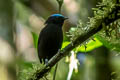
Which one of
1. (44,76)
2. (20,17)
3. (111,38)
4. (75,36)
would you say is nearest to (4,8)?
(44,76)

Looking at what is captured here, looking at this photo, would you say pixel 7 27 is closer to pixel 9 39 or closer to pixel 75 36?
pixel 9 39

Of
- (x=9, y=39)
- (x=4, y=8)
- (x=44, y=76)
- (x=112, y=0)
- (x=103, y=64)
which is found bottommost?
(x=103, y=64)

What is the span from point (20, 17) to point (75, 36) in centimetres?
517

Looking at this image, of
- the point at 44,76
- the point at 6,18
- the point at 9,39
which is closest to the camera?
the point at 44,76

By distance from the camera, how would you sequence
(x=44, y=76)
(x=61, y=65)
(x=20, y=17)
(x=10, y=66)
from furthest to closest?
(x=20, y=17) → (x=61, y=65) → (x=10, y=66) → (x=44, y=76)

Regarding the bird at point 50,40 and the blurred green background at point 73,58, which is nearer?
the blurred green background at point 73,58

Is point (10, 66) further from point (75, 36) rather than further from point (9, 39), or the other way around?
point (75, 36)

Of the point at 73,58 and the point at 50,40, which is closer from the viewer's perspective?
the point at 73,58

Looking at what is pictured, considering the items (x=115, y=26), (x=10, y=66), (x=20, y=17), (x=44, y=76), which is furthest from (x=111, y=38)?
(x=20, y=17)

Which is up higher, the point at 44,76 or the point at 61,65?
the point at 44,76

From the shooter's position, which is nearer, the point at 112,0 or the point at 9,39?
the point at 112,0

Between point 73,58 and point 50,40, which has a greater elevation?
point 73,58

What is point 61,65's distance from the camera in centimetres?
384

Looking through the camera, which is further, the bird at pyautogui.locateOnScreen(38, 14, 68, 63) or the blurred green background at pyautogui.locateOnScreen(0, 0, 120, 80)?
the bird at pyautogui.locateOnScreen(38, 14, 68, 63)
